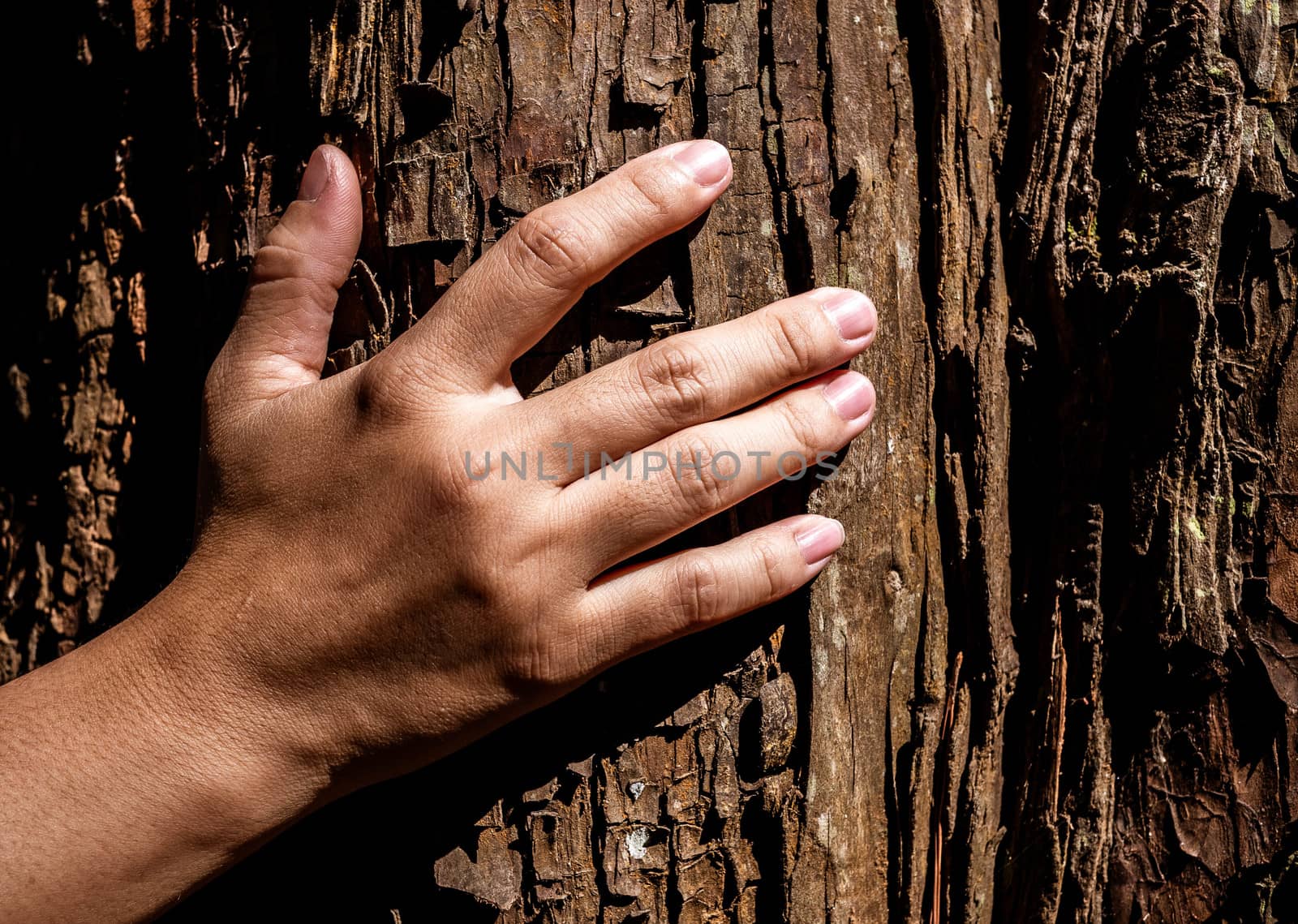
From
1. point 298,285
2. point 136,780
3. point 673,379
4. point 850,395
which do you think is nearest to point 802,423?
point 850,395

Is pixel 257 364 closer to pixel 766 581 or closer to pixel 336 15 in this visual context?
pixel 336 15

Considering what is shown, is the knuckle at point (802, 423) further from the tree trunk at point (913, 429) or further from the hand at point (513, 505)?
the tree trunk at point (913, 429)

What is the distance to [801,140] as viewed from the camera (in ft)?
4.34

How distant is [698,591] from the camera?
1238mm

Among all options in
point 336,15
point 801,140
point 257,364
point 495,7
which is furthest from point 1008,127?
point 257,364

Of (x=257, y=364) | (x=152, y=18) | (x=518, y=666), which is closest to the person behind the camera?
(x=518, y=666)

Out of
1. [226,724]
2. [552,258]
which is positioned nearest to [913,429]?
[552,258]

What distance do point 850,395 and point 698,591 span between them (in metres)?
0.40

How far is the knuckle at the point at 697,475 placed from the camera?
1225mm

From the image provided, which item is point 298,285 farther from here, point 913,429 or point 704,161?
point 913,429

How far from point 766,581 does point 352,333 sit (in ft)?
2.73

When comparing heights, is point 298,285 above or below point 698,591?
above

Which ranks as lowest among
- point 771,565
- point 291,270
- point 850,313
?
point 771,565

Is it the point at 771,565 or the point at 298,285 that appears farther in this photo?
the point at 298,285
